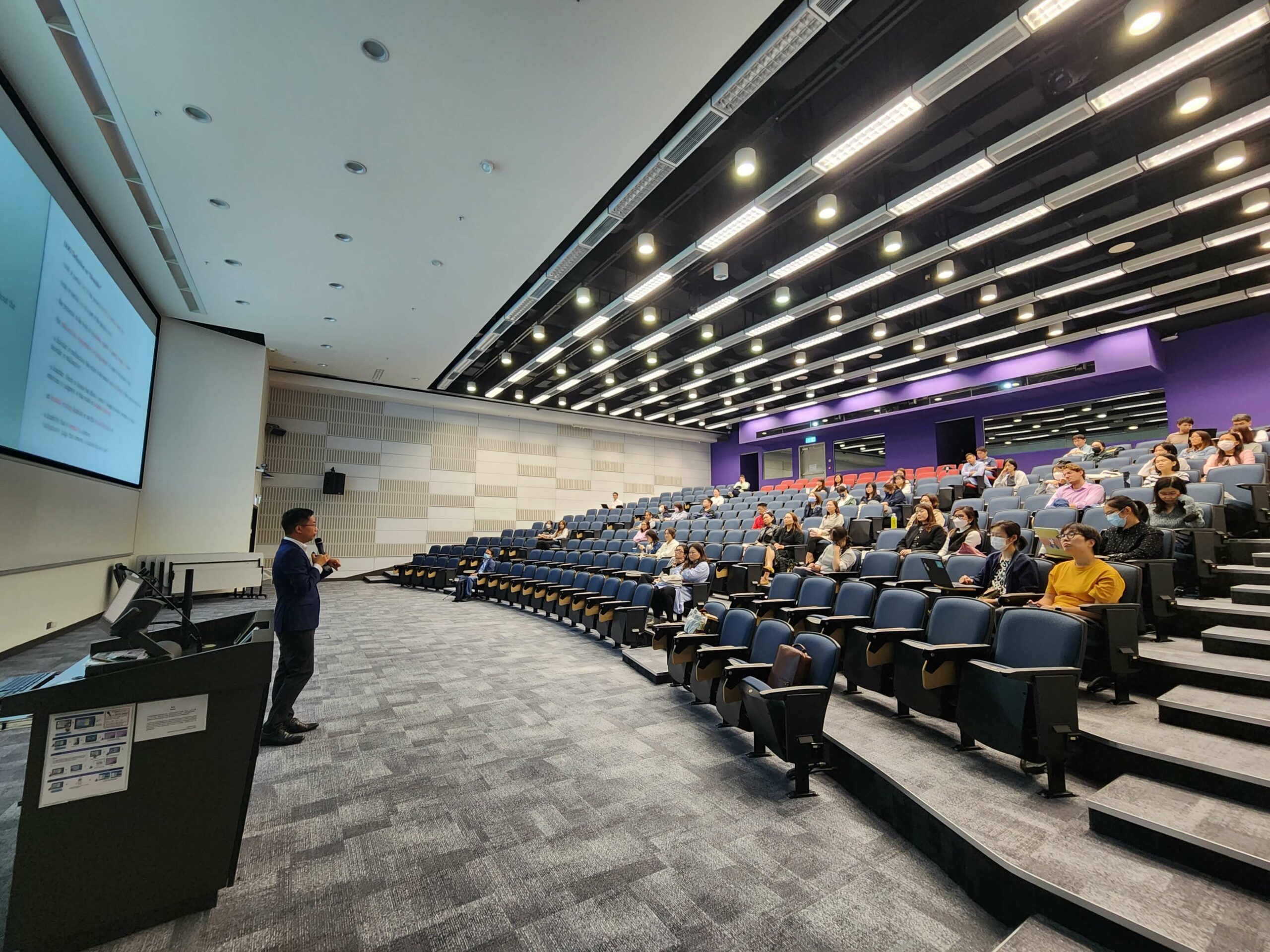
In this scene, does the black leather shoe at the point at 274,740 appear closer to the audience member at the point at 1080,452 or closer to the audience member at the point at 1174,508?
the audience member at the point at 1174,508

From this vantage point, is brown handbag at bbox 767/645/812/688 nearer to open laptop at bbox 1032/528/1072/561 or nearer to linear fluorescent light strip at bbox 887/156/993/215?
open laptop at bbox 1032/528/1072/561

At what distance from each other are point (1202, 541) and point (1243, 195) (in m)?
4.94

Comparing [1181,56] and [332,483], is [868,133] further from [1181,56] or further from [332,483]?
[332,483]

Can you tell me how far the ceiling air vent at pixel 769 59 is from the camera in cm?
321

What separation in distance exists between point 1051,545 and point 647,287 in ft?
17.3

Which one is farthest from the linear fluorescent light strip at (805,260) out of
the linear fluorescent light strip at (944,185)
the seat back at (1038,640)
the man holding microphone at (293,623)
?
the man holding microphone at (293,623)

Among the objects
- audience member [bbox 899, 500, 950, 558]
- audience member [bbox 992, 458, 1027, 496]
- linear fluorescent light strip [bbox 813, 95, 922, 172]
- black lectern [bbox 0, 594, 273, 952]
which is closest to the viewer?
black lectern [bbox 0, 594, 273, 952]

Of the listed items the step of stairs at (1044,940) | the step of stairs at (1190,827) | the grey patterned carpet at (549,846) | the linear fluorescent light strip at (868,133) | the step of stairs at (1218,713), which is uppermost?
the linear fluorescent light strip at (868,133)

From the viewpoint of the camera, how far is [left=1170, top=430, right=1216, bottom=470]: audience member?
17.4ft

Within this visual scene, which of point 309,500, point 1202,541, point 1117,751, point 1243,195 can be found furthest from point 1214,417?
point 309,500

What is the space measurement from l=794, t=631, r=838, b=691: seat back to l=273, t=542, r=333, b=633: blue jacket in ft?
8.55

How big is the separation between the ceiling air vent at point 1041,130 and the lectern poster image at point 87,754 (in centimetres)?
642

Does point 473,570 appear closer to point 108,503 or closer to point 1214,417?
point 108,503

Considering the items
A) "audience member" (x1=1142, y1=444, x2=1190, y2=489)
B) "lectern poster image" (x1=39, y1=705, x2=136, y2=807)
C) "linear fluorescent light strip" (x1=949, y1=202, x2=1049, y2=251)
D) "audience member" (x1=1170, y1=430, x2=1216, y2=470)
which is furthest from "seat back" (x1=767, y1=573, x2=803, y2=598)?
"linear fluorescent light strip" (x1=949, y1=202, x2=1049, y2=251)
